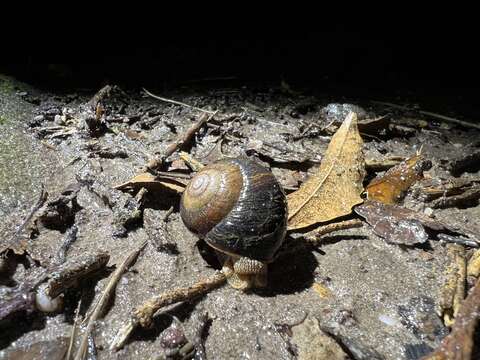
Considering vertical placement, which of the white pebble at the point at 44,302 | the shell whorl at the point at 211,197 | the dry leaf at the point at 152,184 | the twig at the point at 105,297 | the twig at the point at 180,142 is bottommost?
the twig at the point at 105,297

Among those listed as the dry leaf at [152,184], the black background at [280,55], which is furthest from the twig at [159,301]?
the black background at [280,55]

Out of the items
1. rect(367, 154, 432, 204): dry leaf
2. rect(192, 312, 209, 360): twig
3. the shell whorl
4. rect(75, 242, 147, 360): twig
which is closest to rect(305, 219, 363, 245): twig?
rect(367, 154, 432, 204): dry leaf

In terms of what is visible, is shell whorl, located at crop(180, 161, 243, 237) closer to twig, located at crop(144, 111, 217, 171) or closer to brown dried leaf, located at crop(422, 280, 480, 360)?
twig, located at crop(144, 111, 217, 171)

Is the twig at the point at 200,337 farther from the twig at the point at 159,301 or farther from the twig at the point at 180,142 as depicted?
the twig at the point at 180,142

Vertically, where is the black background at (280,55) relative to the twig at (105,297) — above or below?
above

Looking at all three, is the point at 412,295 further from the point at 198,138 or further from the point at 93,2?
the point at 93,2

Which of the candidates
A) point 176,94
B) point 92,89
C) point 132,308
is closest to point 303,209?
point 132,308
